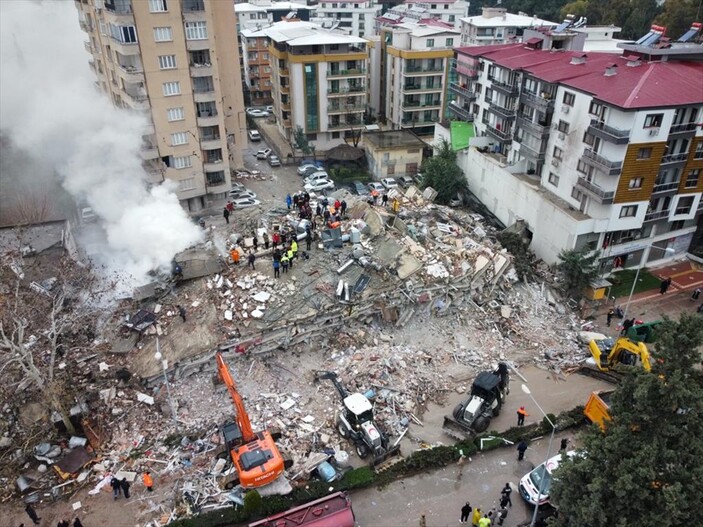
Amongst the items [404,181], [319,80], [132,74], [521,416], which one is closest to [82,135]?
[132,74]

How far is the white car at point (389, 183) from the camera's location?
4468cm

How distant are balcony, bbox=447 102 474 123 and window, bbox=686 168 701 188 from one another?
57.2 feet

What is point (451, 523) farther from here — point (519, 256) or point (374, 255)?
point (519, 256)

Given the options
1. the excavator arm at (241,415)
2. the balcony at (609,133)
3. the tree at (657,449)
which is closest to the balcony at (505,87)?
the balcony at (609,133)

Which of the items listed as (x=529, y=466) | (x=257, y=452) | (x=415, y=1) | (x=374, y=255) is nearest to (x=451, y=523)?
(x=529, y=466)

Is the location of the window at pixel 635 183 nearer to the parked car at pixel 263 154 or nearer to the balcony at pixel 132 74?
the balcony at pixel 132 74

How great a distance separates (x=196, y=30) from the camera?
1340 inches

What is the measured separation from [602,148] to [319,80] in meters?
29.5

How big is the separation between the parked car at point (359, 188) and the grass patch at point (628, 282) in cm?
1966

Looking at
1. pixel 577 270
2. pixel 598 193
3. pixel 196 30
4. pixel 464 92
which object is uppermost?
pixel 196 30

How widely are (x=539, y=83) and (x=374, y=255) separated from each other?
16337 mm

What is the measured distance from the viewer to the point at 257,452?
18.7 meters

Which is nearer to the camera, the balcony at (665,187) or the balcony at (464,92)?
the balcony at (665,187)

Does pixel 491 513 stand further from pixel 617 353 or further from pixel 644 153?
pixel 644 153
